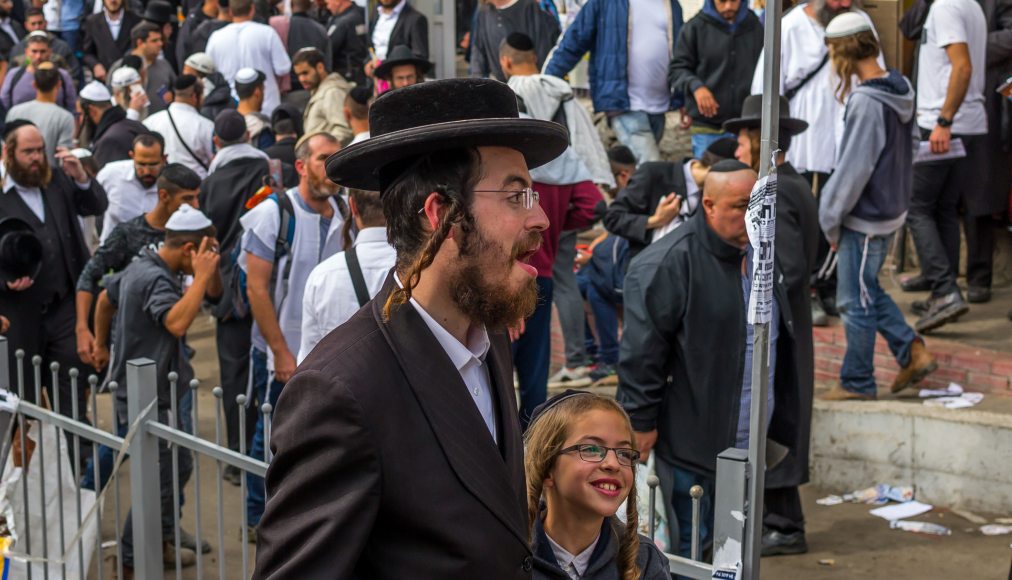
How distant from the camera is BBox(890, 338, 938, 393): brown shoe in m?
7.12

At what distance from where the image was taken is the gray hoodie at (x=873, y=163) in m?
6.84

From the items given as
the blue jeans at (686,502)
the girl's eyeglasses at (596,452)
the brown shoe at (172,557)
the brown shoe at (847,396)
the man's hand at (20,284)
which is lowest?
the brown shoe at (172,557)

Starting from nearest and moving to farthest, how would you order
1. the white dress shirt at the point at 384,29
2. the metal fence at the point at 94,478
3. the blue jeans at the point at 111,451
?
the metal fence at the point at 94,478
the blue jeans at the point at 111,451
the white dress shirt at the point at 384,29

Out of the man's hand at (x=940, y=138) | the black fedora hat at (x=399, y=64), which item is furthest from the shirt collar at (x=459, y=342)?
the man's hand at (x=940, y=138)

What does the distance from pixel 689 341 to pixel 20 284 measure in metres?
3.60

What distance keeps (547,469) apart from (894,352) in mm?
4435

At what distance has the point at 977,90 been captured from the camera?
8250 millimetres

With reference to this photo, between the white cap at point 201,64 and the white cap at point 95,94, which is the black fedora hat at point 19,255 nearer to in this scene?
the white cap at point 95,94

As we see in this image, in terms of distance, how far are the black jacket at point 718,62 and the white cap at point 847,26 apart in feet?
5.63

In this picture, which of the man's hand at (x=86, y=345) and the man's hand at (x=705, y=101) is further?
the man's hand at (x=705, y=101)

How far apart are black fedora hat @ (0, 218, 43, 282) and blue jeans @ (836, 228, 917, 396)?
4106 mm

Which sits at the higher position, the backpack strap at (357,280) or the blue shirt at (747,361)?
the backpack strap at (357,280)

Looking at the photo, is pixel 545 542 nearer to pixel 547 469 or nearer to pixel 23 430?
pixel 547 469

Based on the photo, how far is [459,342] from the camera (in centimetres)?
249
